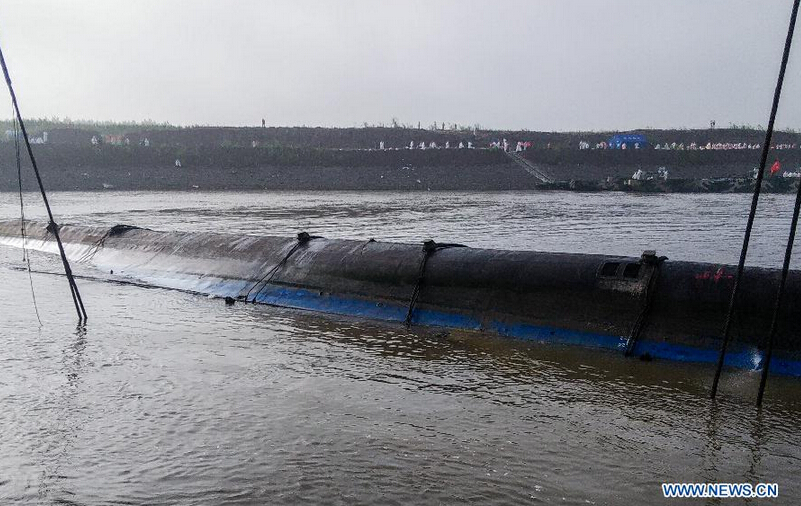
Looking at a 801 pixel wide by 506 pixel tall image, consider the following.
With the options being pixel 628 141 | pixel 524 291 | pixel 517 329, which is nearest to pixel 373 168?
pixel 628 141

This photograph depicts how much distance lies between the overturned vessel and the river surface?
1.23 feet

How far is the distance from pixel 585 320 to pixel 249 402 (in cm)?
440

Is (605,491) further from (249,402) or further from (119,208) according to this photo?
(119,208)

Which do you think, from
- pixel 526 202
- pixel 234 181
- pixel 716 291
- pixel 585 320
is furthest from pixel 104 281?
pixel 234 181

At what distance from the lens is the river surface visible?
17.5 feet

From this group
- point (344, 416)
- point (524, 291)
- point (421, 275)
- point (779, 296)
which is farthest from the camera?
point (421, 275)

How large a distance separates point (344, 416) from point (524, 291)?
4.03 m

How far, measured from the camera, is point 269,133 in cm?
7862

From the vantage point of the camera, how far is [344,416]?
266 inches

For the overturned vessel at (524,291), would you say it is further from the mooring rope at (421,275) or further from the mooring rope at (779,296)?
the mooring rope at (779,296)

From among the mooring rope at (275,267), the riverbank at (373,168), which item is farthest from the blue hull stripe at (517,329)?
the riverbank at (373,168)

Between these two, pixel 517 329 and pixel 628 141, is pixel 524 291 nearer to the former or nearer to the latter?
pixel 517 329

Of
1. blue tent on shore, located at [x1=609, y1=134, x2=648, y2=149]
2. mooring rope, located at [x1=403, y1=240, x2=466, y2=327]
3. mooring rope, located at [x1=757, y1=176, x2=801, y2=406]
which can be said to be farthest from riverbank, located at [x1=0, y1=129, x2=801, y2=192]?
mooring rope, located at [x1=757, y1=176, x2=801, y2=406]

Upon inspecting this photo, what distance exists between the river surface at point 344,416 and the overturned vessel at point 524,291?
1.23 feet
